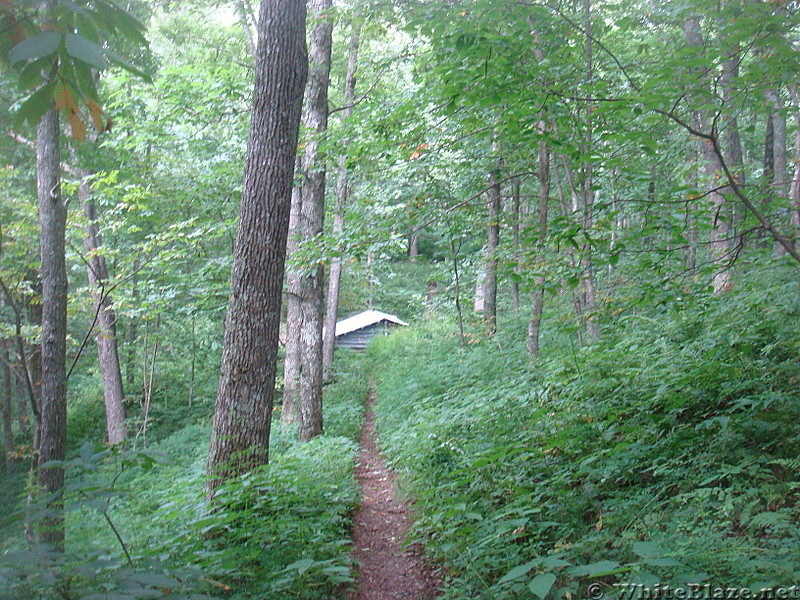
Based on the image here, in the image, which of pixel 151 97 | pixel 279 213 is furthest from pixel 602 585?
pixel 151 97

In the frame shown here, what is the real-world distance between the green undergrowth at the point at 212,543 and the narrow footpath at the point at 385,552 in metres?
0.22

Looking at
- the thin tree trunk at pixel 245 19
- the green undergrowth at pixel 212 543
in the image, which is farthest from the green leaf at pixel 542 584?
the thin tree trunk at pixel 245 19

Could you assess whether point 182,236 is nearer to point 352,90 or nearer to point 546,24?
point 546,24

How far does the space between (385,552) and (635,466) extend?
99.4 inches

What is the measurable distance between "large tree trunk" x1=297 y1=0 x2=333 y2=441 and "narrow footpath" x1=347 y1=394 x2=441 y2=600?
2.04 meters

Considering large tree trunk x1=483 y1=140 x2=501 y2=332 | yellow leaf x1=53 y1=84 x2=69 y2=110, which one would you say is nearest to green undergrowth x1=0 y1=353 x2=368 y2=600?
yellow leaf x1=53 y1=84 x2=69 y2=110

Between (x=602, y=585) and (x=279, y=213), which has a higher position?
(x=279, y=213)

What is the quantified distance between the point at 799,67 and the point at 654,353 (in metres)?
3.03

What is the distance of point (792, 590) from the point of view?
239 centimetres

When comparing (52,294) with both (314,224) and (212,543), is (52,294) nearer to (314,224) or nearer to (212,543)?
(314,224)

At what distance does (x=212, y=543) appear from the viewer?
4.04 m

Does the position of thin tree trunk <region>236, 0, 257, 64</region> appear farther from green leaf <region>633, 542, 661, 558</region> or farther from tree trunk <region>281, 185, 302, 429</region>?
green leaf <region>633, 542, 661, 558</region>

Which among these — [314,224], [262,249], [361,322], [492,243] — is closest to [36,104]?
[262,249]

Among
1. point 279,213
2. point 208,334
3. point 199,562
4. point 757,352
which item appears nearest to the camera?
point 199,562
